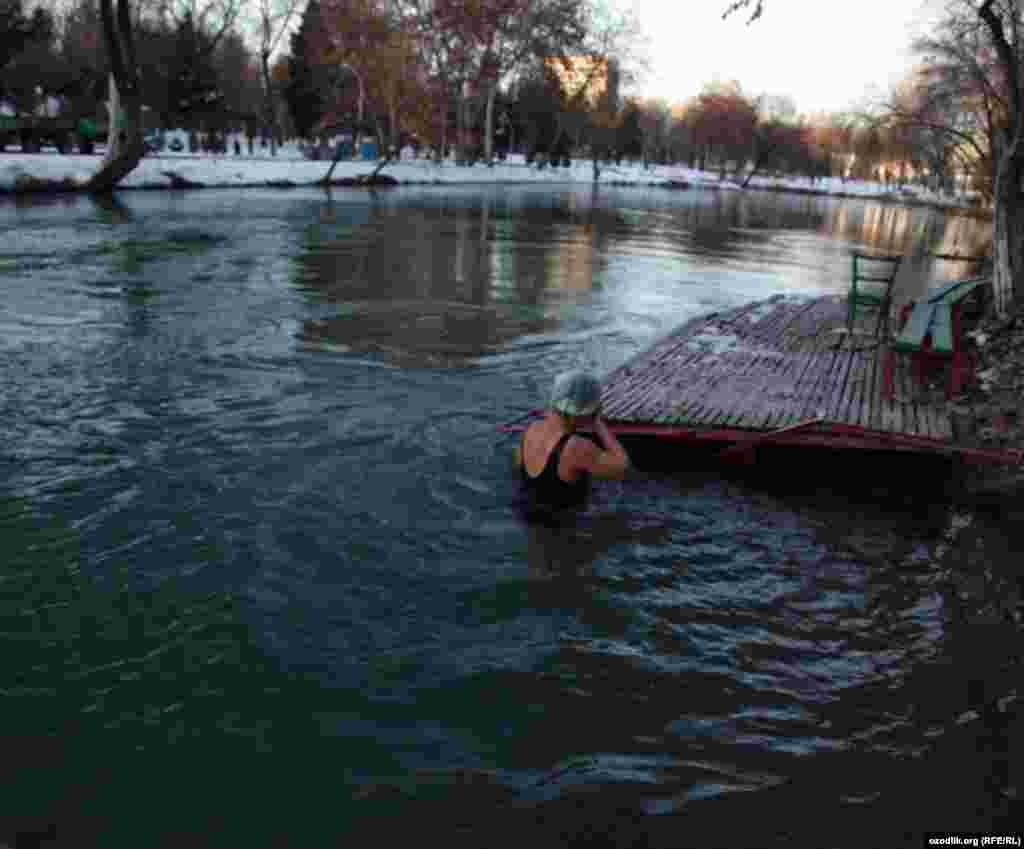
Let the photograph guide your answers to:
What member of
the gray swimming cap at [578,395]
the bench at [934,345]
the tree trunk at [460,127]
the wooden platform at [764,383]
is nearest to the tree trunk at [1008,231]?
the bench at [934,345]

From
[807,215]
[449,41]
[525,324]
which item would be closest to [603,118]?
[449,41]

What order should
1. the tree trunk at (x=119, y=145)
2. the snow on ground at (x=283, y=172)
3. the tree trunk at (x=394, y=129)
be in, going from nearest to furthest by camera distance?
1. the tree trunk at (x=119, y=145)
2. the snow on ground at (x=283, y=172)
3. the tree trunk at (x=394, y=129)

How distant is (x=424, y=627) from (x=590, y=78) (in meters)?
88.1

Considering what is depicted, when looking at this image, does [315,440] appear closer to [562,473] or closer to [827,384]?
[562,473]

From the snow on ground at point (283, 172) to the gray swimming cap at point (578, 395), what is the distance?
31047 mm

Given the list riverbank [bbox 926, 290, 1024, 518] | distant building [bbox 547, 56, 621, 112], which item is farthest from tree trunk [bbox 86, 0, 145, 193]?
distant building [bbox 547, 56, 621, 112]

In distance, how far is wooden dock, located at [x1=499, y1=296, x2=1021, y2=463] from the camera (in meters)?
7.88

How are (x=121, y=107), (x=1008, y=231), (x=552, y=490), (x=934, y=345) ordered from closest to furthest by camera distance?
(x=552, y=490)
(x=934, y=345)
(x=1008, y=231)
(x=121, y=107)

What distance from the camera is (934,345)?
997 cm

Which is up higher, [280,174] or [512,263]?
[280,174]

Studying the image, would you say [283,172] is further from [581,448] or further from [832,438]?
[581,448]

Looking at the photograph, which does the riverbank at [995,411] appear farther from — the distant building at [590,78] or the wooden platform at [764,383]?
the distant building at [590,78]

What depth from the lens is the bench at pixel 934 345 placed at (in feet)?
31.2

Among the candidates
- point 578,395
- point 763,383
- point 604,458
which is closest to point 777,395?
point 763,383
